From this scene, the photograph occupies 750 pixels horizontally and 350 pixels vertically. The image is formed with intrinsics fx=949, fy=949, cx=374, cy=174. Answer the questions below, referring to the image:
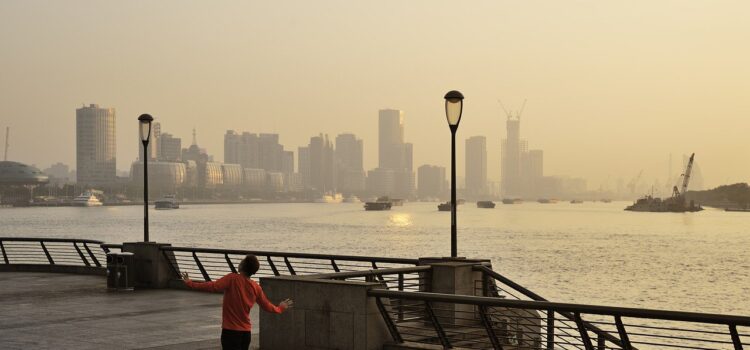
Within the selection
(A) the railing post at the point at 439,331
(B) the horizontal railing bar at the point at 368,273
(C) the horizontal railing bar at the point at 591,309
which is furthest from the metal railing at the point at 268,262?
(C) the horizontal railing bar at the point at 591,309

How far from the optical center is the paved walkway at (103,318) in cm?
1590

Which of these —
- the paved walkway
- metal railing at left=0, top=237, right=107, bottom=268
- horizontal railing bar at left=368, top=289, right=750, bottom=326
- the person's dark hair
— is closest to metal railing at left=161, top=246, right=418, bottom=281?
the paved walkway

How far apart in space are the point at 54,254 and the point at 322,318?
307 feet

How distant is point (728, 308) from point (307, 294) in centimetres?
4922

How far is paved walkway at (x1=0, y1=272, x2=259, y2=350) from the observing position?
52.2 feet

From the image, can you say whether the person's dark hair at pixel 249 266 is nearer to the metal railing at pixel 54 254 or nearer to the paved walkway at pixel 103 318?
the paved walkway at pixel 103 318

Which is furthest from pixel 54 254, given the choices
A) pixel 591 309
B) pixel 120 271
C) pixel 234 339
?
pixel 591 309

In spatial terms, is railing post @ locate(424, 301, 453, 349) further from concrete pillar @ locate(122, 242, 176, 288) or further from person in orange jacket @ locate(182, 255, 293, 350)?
concrete pillar @ locate(122, 242, 176, 288)

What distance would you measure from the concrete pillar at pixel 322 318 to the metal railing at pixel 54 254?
17.1m

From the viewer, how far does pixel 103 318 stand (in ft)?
62.5

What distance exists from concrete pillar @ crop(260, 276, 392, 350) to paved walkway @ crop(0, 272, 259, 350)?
80cm

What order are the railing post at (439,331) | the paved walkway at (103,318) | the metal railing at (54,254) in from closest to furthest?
the railing post at (439,331), the paved walkway at (103,318), the metal railing at (54,254)

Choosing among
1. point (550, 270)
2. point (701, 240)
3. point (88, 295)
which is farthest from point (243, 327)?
point (701, 240)

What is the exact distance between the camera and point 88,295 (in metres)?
23.7
